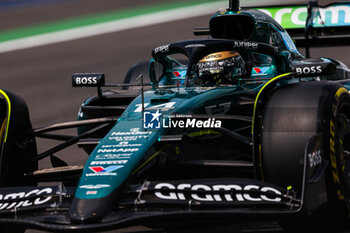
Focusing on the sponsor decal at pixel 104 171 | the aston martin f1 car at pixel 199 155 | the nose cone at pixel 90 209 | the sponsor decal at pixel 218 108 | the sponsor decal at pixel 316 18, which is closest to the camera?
the nose cone at pixel 90 209

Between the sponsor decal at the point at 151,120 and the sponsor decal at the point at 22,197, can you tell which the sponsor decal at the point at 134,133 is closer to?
the sponsor decal at the point at 151,120

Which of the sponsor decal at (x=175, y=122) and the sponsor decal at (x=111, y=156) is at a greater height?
the sponsor decal at (x=175, y=122)

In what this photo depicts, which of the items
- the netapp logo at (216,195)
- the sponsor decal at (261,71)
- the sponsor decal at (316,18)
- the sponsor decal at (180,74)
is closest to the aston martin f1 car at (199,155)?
the netapp logo at (216,195)

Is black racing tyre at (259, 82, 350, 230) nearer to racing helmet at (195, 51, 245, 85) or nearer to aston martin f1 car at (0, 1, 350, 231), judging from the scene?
aston martin f1 car at (0, 1, 350, 231)

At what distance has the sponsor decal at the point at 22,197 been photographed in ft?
15.0

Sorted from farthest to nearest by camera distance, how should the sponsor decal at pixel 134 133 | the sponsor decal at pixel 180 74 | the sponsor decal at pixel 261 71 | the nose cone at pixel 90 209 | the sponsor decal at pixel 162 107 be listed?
1. the sponsor decal at pixel 180 74
2. the sponsor decal at pixel 261 71
3. the sponsor decal at pixel 162 107
4. the sponsor decal at pixel 134 133
5. the nose cone at pixel 90 209

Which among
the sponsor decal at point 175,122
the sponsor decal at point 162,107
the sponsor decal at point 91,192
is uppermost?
the sponsor decal at point 162,107

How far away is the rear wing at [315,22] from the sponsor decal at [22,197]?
4.89 m

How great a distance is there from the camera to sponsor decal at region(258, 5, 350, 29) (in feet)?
30.8

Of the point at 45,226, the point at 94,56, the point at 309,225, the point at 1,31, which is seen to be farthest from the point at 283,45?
the point at 1,31

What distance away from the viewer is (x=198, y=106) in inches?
215

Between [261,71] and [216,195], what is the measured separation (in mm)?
2614

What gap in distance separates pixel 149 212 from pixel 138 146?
28.6 inches

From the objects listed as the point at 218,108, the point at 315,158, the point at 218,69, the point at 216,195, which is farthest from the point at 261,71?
the point at 216,195
